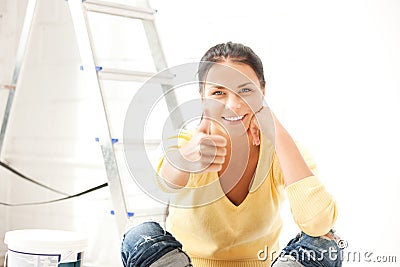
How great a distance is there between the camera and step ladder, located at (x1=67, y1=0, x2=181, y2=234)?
1646mm

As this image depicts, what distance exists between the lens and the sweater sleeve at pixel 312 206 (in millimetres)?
1347

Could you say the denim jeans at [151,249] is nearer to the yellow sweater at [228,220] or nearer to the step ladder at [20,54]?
Result: the yellow sweater at [228,220]

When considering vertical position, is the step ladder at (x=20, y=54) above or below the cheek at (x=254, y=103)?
above

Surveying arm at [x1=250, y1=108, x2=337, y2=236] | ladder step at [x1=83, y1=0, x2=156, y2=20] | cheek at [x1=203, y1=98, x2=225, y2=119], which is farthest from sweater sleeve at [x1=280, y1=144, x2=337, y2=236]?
ladder step at [x1=83, y1=0, x2=156, y2=20]

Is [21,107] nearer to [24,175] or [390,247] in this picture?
[24,175]

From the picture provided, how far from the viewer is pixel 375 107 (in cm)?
160

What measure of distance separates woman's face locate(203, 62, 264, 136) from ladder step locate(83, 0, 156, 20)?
1.64 feet

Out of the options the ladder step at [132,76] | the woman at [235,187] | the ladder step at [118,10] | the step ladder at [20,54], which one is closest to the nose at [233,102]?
the woman at [235,187]

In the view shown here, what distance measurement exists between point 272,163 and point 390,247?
403 millimetres

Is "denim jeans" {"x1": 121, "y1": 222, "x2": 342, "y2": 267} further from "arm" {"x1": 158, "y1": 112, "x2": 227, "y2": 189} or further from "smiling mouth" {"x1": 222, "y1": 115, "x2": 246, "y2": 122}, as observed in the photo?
"smiling mouth" {"x1": 222, "y1": 115, "x2": 246, "y2": 122}

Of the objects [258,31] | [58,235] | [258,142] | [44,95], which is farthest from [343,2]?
[44,95]

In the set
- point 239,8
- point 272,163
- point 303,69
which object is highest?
point 239,8

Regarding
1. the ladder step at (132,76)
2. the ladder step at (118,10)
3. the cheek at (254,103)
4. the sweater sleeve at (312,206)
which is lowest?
the sweater sleeve at (312,206)

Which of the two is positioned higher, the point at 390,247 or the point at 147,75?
the point at 147,75
